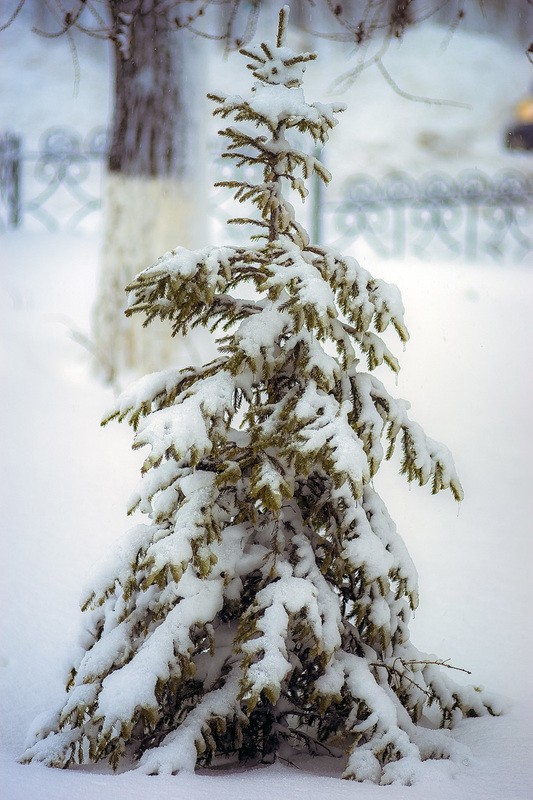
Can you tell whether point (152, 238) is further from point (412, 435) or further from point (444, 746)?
point (444, 746)

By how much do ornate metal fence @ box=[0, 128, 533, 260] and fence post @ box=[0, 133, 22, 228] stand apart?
0.5 inches

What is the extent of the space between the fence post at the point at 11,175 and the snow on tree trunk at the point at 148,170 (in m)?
3.96

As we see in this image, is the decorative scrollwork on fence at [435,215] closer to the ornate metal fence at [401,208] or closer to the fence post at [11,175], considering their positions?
the ornate metal fence at [401,208]

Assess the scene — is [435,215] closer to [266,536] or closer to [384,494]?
[384,494]

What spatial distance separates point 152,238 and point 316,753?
4.45 metres

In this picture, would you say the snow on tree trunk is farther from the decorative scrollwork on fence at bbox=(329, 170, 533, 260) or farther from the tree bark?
the decorative scrollwork on fence at bbox=(329, 170, 533, 260)

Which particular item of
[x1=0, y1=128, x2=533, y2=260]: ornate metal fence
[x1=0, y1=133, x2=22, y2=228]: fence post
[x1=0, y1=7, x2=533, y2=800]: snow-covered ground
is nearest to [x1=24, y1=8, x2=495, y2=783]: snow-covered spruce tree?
[x1=0, y1=7, x2=533, y2=800]: snow-covered ground

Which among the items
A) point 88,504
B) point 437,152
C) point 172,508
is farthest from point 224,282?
point 437,152

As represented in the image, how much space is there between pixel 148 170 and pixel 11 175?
460cm

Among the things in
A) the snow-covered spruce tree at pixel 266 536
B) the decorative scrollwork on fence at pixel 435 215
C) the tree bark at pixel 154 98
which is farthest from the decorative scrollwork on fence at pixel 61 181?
the snow-covered spruce tree at pixel 266 536

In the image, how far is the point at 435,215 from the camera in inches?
399

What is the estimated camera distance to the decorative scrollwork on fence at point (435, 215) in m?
9.96

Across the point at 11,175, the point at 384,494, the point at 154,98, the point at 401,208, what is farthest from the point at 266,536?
the point at 11,175

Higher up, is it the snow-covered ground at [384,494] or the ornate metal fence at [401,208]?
the ornate metal fence at [401,208]
